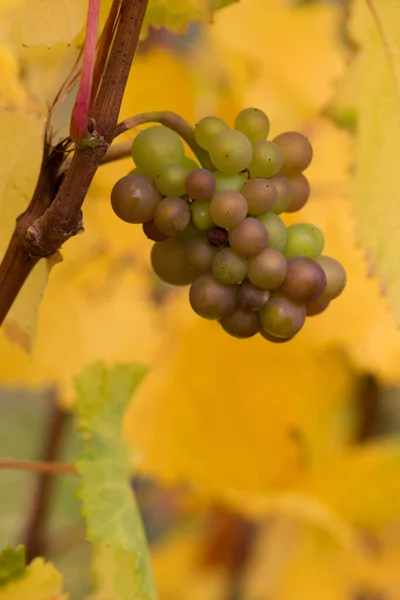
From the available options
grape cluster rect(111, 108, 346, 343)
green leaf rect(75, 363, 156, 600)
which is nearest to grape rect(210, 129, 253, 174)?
grape cluster rect(111, 108, 346, 343)

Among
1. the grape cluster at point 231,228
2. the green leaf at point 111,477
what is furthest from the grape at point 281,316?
the green leaf at point 111,477

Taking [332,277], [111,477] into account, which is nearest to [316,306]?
[332,277]

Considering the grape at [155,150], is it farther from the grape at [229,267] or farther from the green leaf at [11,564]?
the green leaf at [11,564]

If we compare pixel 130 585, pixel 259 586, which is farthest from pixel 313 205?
pixel 259 586

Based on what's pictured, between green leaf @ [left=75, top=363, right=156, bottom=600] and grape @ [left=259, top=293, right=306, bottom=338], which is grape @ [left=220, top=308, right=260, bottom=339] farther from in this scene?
green leaf @ [left=75, top=363, right=156, bottom=600]

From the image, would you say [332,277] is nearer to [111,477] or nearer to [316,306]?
[316,306]

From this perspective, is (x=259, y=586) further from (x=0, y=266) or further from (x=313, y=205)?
(x=0, y=266)
